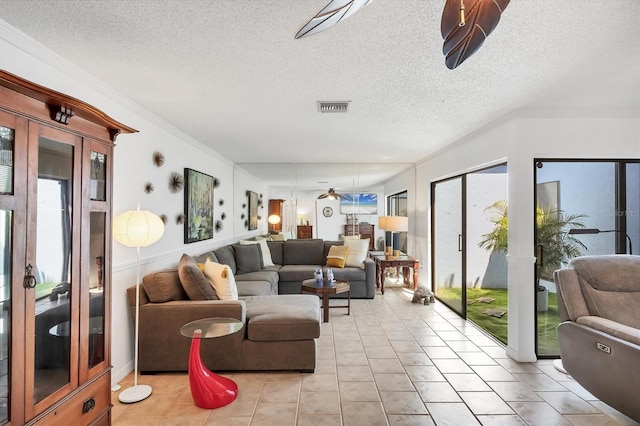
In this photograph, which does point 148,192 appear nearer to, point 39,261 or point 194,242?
point 194,242

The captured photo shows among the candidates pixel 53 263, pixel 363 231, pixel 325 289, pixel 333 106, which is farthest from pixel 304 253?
pixel 53 263

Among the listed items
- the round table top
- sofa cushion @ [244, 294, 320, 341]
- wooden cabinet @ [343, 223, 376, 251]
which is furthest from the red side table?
wooden cabinet @ [343, 223, 376, 251]

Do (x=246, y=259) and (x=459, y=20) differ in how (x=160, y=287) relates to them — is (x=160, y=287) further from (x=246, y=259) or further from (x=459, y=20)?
(x=459, y=20)

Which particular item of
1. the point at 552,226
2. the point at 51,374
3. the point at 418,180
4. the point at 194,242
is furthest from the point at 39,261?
the point at 418,180

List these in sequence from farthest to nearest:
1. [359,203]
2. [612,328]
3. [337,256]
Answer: [359,203] < [337,256] < [612,328]

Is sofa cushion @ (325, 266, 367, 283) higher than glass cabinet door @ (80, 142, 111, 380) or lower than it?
lower

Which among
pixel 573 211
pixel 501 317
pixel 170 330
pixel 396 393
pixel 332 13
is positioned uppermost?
pixel 332 13

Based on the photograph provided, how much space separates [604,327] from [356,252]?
3980mm

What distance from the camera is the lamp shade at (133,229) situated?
2590 mm

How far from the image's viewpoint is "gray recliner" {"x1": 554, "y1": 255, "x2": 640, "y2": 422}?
6.77ft

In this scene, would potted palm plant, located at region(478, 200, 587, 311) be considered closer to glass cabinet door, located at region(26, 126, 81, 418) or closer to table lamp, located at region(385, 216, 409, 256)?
table lamp, located at region(385, 216, 409, 256)

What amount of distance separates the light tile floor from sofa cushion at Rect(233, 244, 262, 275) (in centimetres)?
216

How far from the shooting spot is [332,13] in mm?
1123

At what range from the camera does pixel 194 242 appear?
455 cm
